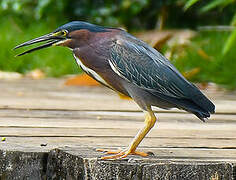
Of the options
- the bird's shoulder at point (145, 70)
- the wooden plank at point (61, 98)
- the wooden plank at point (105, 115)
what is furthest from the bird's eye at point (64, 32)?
the wooden plank at point (61, 98)

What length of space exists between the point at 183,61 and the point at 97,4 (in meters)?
2.16

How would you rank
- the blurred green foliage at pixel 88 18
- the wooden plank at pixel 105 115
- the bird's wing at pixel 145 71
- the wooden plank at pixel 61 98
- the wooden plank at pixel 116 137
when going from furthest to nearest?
the blurred green foliage at pixel 88 18
the wooden plank at pixel 61 98
the wooden plank at pixel 105 115
the wooden plank at pixel 116 137
the bird's wing at pixel 145 71

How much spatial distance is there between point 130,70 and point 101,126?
33.3 inches

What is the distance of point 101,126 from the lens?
139 inches

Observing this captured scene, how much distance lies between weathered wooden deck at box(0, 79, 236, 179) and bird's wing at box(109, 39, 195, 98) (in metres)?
0.25

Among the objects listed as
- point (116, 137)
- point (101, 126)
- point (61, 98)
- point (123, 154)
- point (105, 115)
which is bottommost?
point (123, 154)

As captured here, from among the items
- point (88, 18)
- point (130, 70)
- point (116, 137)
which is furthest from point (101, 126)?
point (88, 18)

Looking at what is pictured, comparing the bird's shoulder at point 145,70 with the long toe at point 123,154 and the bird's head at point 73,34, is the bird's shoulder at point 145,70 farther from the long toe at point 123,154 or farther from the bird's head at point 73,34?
the long toe at point 123,154

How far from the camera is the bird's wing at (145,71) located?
272 cm

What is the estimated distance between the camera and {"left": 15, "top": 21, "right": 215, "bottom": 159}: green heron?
2.72 metres

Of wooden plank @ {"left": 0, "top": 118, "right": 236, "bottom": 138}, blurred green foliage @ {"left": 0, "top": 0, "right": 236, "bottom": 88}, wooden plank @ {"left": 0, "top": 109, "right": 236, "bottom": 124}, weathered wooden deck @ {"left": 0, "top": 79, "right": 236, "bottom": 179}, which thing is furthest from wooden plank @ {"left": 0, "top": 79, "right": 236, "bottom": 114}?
blurred green foliage @ {"left": 0, "top": 0, "right": 236, "bottom": 88}

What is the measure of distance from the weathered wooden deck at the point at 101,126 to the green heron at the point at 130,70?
20cm

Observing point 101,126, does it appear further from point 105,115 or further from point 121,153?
point 121,153

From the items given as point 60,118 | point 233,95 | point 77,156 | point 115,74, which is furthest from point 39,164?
point 233,95
